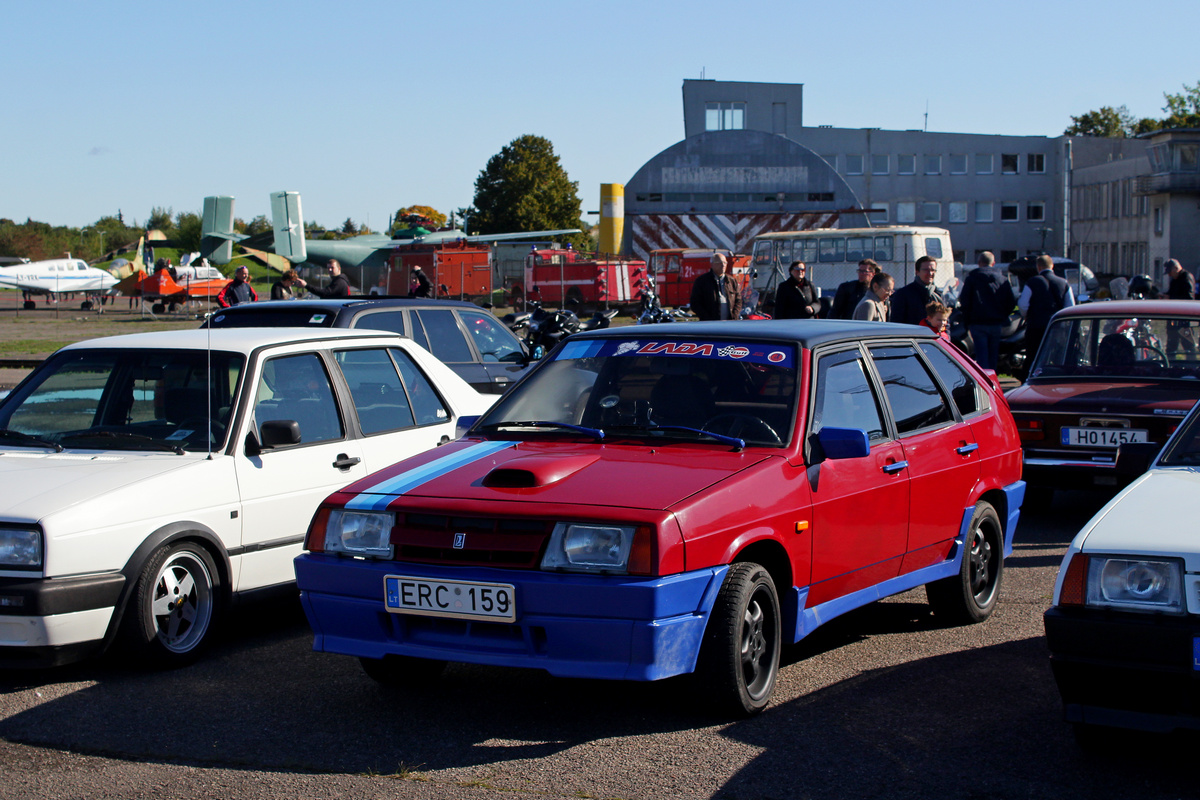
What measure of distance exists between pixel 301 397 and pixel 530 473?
2.36 meters

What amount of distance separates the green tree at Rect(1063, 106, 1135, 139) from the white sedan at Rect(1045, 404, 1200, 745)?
109 metres

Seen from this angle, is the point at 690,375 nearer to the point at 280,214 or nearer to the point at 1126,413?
the point at 1126,413

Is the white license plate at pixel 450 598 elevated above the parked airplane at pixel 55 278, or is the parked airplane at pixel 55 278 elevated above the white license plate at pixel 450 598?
the parked airplane at pixel 55 278

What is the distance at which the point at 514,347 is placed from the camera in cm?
1085

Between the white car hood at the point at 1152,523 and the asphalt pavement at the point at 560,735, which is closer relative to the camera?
the white car hood at the point at 1152,523

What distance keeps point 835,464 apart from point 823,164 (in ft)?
190

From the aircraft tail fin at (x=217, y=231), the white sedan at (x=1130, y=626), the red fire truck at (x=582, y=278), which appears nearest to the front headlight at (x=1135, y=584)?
the white sedan at (x=1130, y=626)

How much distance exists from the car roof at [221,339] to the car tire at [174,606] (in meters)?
1.18

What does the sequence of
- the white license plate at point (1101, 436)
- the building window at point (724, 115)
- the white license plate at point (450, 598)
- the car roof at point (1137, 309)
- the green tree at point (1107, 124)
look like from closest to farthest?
the white license plate at point (450, 598)
the white license plate at point (1101, 436)
the car roof at point (1137, 309)
the building window at point (724, 115)
the green tree at point (1107, 124)

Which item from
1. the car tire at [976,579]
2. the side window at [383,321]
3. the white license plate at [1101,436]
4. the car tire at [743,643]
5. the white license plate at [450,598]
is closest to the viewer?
the white license plate at [450,598]

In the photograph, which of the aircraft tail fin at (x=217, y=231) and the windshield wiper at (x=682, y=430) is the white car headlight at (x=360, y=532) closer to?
the windshield wiper at (x=682, y=430)

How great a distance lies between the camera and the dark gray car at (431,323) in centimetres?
950

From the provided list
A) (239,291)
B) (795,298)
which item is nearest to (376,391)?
(795,298)

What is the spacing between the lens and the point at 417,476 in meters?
4.79
